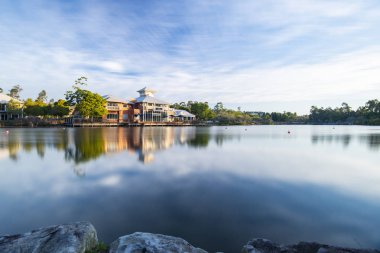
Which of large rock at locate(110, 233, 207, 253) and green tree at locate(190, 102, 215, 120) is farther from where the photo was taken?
green tree at locate(190, 102, 215, 120)

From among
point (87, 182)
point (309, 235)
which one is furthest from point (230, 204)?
point (87, 182)

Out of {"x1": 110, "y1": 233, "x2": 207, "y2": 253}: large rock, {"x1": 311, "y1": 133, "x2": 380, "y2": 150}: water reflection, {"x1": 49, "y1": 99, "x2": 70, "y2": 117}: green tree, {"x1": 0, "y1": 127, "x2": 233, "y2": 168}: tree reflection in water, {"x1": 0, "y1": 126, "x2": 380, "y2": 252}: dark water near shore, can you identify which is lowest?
{"x1": 311, "y1": 133, "x2": 380, "y2": 150}: water reflection

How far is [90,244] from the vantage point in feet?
9.81

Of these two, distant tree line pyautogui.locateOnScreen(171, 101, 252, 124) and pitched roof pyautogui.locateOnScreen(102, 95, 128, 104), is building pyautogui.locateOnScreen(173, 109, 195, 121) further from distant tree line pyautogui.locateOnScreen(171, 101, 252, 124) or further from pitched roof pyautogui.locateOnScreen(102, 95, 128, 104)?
pitched roof pyautogui.locateOnScreen(102, 95, 128, 104)

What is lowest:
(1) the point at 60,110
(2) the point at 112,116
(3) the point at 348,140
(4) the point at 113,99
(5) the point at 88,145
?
(3) the point at 348,140

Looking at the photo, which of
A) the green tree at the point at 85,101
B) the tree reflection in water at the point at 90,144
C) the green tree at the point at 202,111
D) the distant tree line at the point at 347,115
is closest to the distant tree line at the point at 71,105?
the green tree at the point at 85,101

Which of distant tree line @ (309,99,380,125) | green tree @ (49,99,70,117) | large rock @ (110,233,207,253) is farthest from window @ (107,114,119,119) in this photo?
distant tree line @ (309,99,380,125)

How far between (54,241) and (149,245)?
1.12m

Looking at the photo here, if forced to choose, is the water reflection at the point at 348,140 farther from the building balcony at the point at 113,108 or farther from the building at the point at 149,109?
the building balcony at the point at 113,108

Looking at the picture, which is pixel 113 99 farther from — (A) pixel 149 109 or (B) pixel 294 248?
(B) pixel 294 248

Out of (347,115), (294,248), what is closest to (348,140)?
(294,248)

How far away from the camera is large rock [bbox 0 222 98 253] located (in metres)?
2.69

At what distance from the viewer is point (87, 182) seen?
709 centimetres

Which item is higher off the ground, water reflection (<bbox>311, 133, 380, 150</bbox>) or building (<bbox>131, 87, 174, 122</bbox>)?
building (<bbox>131, 87, 174, 122</bbox>)
